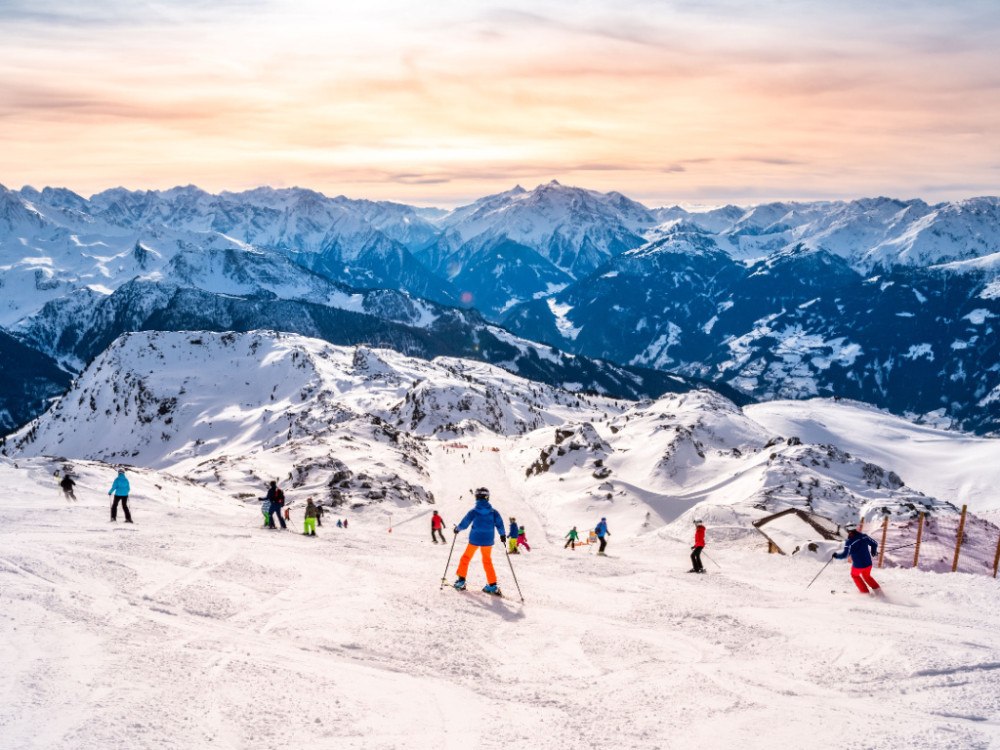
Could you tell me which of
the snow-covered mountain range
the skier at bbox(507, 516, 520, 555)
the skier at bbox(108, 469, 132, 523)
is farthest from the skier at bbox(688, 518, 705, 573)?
the skier at bbox(108, 469, 132, 523)

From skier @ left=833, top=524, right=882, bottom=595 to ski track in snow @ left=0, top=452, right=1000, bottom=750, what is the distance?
0.46 meters

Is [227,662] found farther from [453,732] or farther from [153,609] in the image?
[453,732]

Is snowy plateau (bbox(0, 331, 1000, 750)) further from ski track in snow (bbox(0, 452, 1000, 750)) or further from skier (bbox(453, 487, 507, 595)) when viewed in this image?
skier (bbox(453, 487, 507, 595))

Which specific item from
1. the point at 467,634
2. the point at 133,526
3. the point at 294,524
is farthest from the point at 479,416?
the point at 467,634

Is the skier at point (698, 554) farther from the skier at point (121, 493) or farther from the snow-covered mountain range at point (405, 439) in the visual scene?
the skier at point (121, 493)

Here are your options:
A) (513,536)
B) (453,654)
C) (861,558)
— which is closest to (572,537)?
(513,536)

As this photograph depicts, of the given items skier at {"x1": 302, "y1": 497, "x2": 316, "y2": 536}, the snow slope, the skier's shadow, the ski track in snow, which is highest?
the ski track in snow

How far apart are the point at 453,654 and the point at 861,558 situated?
39.4ft

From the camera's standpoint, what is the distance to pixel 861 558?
19.1 metres

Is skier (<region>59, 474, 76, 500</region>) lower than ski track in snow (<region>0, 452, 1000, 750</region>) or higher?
lower

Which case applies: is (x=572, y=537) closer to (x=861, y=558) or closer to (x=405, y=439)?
(x=861, y=558)

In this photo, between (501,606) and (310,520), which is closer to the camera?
(501,606)

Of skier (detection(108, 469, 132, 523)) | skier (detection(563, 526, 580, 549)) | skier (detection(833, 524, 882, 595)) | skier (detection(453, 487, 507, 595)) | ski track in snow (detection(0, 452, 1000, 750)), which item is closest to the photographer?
ski track in snow (detection(0, 452, 1000, 750))

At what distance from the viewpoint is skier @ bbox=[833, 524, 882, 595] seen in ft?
62.6
